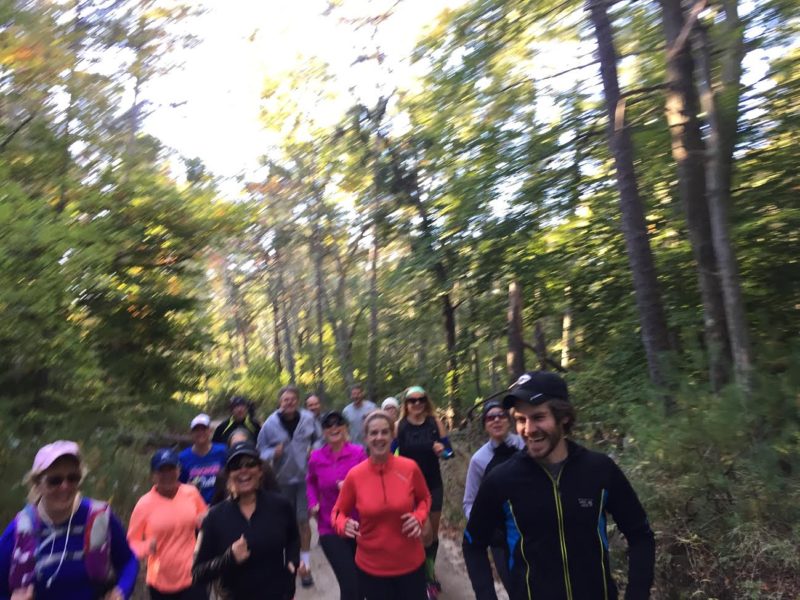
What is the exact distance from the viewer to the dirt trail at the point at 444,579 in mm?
7216

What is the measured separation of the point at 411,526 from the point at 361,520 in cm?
37

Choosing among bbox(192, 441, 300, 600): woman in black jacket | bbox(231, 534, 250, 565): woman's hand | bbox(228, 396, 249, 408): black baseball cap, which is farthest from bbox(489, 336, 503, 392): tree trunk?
bbox(231, 534, 250, 565): woman's hand

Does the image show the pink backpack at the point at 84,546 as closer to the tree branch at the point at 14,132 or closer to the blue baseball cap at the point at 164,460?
the blue baseball cap at the point at 164,460

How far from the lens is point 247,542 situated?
388 centimetres

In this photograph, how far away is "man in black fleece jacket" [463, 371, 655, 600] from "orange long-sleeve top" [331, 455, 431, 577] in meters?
1.90

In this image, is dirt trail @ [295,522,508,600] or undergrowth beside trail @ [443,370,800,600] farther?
dirt trail @ [295,522,508,600]

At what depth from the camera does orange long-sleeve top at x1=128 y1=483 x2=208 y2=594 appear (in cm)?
482

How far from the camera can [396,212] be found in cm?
1833

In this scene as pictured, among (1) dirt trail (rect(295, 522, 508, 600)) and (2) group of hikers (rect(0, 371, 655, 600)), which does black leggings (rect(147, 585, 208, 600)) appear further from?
(1) dirt trail (rect(295, 522, 508, 600))

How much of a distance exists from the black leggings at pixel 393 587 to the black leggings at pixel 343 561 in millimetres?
713

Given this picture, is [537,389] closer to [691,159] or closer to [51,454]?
[51,454]

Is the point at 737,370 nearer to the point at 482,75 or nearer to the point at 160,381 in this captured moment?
the point at 482,75

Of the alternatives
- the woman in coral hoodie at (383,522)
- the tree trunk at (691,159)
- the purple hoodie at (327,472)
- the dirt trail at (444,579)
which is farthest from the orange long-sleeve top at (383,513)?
the tree trunk at (691,159)

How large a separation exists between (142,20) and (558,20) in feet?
28.3
